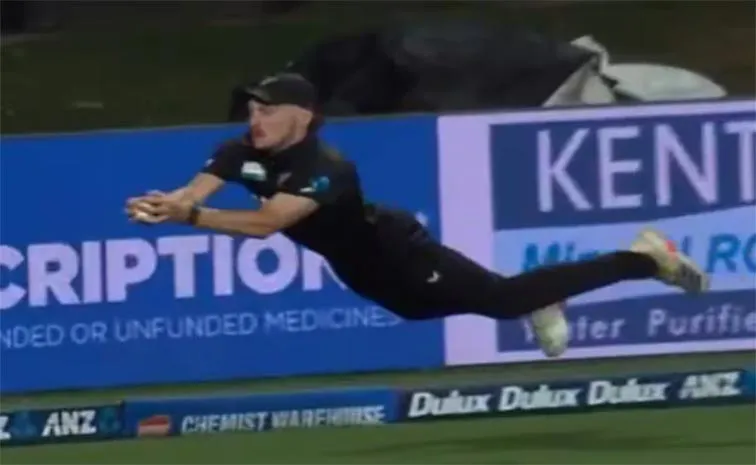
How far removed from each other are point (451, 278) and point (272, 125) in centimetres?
101

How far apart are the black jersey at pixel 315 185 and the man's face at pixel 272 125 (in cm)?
4

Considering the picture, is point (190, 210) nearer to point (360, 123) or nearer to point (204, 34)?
point (360, 123)

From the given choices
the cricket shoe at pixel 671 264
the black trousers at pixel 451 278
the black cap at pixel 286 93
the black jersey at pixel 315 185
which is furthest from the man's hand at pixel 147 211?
the cricket shoe at pixel 671 264

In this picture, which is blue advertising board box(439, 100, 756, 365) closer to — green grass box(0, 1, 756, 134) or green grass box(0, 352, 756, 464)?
green grass box(0, 352, 756, 464)

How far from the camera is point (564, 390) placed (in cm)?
988

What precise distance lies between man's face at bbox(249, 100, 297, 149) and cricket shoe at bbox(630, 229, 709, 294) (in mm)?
1700

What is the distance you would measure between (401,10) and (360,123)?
3.65ft

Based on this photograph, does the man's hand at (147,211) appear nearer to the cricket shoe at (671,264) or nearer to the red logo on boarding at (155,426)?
the red logo on boarding at (155,426)

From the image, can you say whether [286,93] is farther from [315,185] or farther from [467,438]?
[467,438]

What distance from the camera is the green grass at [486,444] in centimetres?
876

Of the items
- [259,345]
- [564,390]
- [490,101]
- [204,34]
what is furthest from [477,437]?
[204,34]

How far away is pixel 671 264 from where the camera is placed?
10.0 m

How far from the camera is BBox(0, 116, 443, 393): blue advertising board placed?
1020 cm

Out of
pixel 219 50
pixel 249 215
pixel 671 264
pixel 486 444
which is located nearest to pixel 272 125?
pixel 249 215
